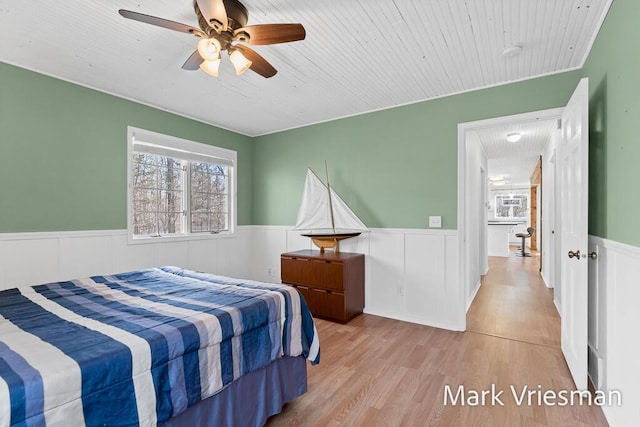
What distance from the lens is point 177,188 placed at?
389cm

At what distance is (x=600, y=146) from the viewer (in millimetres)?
2021

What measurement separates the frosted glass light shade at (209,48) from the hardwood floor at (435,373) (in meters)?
2.16

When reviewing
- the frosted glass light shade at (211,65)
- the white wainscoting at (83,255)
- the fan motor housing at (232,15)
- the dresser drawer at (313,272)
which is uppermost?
the fan motor housing at (232,15)

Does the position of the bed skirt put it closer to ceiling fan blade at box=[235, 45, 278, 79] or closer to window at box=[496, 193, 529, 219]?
ceiling fan blade at box=[235, 45, 278, 79]

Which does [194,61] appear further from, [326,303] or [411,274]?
[411,274]

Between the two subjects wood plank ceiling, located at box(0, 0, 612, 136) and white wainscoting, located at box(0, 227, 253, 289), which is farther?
white wainscoting, located at box(0, 227, 253, 289)

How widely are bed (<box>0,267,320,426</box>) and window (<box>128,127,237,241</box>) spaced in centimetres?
144

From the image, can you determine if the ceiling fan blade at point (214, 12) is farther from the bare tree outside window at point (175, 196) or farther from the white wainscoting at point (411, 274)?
the white wainscoting at point (411, 274)

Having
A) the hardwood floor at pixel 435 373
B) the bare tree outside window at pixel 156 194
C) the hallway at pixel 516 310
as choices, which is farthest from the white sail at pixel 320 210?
the hallway at pixel 516 310

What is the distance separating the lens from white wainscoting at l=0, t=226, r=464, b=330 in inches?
104

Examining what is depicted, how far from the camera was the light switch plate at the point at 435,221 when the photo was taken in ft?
10.6

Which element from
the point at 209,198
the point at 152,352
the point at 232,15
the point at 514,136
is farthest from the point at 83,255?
the point at 514,136

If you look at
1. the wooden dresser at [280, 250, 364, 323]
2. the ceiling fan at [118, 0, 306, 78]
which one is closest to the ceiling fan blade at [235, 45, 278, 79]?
the ceiling fan at [118, 0, 306, 78]

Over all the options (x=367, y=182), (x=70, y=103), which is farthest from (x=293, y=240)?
(x=70, y=103)
